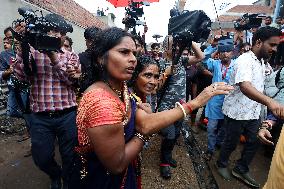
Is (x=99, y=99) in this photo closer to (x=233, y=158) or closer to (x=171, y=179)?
(x=171, y=179)

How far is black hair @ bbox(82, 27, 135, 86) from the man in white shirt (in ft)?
6.09

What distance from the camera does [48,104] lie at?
8.80 ft

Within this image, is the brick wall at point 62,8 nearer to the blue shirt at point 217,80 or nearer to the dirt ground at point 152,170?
the dirt ground at point 152,170

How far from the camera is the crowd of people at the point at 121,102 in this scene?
1430 mm

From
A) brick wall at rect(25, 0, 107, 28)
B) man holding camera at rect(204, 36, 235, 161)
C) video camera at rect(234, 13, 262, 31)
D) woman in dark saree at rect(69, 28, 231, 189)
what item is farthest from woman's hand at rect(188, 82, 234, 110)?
brick wall at rect(25, 0, 107, 28)

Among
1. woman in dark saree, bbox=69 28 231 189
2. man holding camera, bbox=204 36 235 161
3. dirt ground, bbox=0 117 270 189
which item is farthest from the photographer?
man holding camera, bbox=204 36 235 161

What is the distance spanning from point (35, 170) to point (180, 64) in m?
2.51

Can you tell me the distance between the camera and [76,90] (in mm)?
2990

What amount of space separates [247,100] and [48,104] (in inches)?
93.9

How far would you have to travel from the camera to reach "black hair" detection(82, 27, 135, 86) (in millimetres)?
1564

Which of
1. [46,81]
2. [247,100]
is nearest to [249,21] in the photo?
[247,100]

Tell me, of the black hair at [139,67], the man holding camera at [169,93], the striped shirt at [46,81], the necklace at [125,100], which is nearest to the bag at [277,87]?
the man holding camera at [169,93]

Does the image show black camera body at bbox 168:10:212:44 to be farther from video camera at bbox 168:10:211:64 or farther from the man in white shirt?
the man in white shirt

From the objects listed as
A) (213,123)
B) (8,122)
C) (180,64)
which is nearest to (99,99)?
(180,64)
